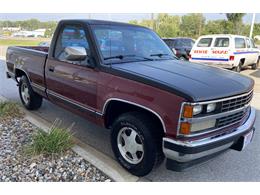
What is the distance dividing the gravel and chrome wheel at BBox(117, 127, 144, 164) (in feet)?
1.19

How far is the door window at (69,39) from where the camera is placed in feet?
12.0

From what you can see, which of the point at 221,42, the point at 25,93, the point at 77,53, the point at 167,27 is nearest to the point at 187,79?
the point at 77,53

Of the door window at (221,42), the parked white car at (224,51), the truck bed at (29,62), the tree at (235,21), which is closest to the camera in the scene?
the truck bed at (29,62)

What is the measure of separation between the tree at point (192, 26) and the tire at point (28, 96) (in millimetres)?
30139

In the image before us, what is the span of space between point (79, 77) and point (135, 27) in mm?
1325

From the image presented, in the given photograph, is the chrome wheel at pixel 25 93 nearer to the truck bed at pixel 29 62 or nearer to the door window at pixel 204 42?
the truck bed at pixel 29 62

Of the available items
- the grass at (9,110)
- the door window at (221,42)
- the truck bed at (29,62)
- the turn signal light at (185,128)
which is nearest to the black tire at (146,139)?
the turn signal light at (185,128)

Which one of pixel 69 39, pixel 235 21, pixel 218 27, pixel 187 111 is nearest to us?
pixel 187 111

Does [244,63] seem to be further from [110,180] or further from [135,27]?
[110,180]

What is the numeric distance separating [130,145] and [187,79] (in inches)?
40.3

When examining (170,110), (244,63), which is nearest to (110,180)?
(170,110)

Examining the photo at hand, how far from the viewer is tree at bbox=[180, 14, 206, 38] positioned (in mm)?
32678

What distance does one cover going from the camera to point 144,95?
268cm

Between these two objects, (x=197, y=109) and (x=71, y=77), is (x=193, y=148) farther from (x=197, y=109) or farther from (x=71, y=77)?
(x=71, y=77)
